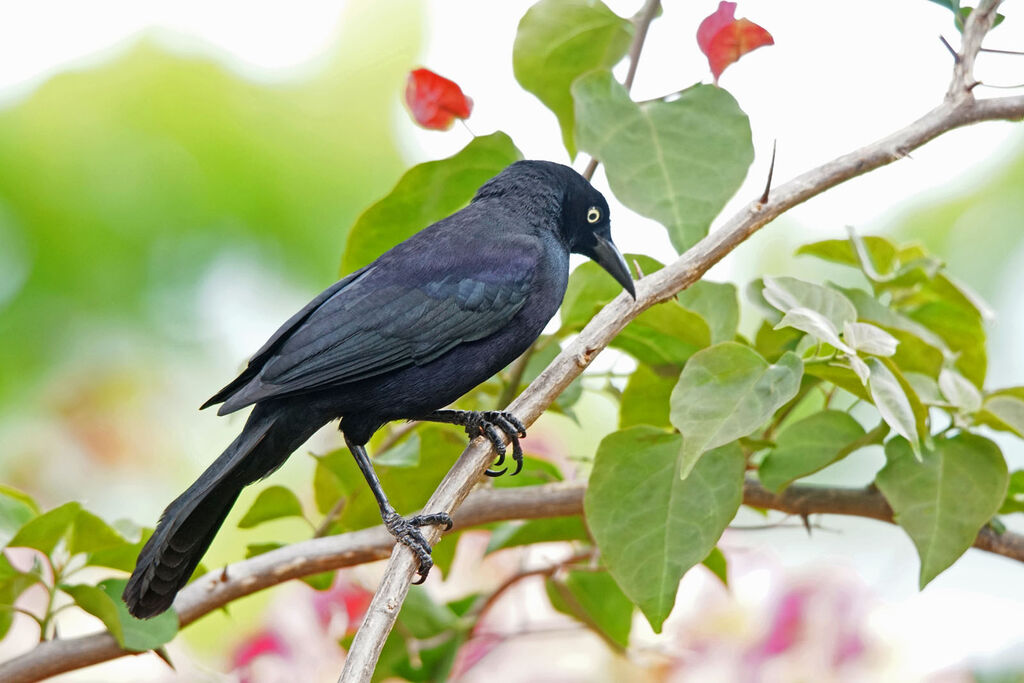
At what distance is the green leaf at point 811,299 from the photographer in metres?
1.75

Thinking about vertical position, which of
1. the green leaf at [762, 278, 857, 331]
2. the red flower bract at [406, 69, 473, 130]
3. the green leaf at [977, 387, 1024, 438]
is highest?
the red flower bract at [406, 69, 473, 130]

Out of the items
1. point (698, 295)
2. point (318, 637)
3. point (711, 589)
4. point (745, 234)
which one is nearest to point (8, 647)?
point (318, 637)

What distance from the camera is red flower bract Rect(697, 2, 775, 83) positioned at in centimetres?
194

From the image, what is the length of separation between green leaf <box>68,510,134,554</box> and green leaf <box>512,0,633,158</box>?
1.12 m

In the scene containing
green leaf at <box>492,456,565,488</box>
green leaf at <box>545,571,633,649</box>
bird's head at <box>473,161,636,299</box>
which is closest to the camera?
green leaf at <box>492,456,565,488</box>

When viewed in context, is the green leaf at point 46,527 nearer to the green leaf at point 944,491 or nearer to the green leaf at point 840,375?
the green leaf at point 840,375

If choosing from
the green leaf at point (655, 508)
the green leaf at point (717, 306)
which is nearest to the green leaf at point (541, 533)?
the green leaf at point (655, 508)

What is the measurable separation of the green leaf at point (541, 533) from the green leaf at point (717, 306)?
1.49ft

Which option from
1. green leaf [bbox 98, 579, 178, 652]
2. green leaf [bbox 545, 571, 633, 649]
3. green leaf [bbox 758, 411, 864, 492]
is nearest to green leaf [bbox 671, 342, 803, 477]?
green leaf [bbox 758, 411, 864, 492]

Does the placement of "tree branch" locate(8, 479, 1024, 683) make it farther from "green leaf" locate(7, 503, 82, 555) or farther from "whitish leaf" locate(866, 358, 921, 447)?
"whitish leaf" locate(866, 358, 921, 447)

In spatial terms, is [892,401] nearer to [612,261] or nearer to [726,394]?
[726,394]

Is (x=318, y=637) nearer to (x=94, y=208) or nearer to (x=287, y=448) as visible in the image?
(x=287, y=448)

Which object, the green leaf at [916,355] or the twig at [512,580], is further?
the twig at [512,580]

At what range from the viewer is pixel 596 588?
7.33 feet
